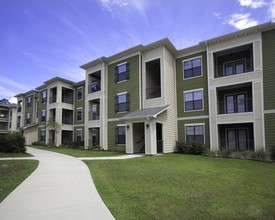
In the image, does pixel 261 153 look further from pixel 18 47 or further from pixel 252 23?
pixel 18 47

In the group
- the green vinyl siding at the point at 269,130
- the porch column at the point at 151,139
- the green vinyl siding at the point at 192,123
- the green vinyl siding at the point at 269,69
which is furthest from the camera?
the green vinyl siding at the point at 192,123

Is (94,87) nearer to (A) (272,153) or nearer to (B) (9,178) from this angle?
(B) (9,178)

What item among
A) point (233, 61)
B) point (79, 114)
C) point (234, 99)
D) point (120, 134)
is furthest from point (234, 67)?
point (79, 114)

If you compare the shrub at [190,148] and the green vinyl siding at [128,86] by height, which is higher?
the green vinyl siding at [128,86]

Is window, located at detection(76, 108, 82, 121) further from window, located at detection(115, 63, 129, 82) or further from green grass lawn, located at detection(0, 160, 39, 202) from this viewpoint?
green grass lawn, located at detection(0, 160, 39, 202)

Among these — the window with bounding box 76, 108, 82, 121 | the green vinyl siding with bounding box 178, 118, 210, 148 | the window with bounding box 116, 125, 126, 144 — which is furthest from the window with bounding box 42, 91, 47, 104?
the green vinyl siding with bounding box 178, 118, 210, 148

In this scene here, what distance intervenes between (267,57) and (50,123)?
1050 inches

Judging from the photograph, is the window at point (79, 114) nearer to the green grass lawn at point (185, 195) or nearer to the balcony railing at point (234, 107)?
the balcony railing at point (234, 107)

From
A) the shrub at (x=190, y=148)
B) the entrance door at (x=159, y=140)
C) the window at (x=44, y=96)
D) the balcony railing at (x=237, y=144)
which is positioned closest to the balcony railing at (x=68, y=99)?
the window at (x=44, y=96)

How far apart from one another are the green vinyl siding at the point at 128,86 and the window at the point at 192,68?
4.70 meters

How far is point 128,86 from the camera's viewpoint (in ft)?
71.9

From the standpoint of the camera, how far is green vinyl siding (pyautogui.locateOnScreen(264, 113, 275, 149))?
622 inches

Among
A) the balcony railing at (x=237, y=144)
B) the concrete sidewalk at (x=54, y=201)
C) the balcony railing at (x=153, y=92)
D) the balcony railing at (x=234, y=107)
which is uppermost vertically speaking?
the balcony railing at (x=153, y=92)

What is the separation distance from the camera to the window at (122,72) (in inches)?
877
